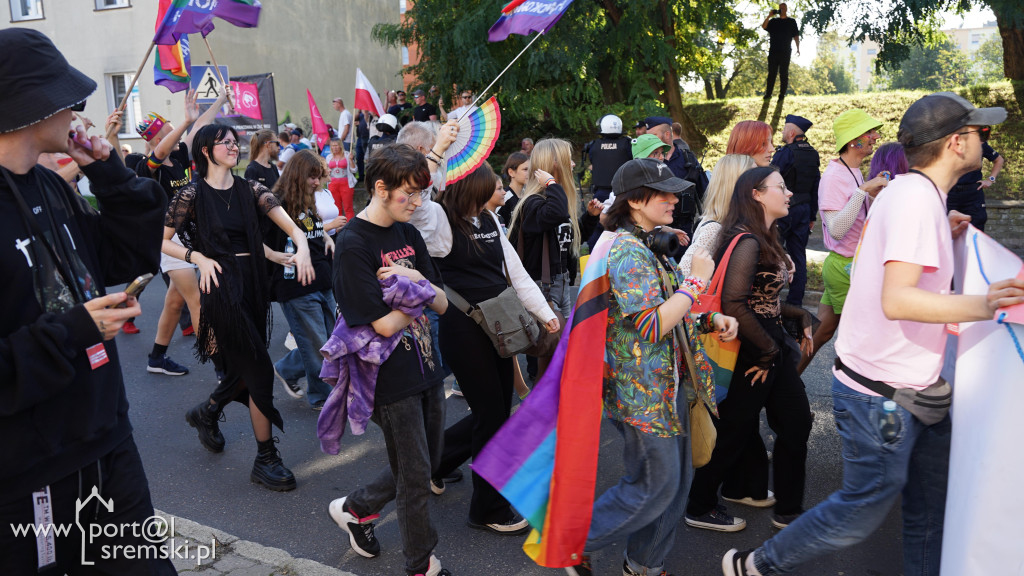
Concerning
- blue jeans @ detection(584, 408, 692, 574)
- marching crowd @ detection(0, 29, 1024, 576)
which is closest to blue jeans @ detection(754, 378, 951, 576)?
marching crowd @ detection(0, 29, 1024, 576)

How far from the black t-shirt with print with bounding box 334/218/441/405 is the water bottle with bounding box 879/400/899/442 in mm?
1788

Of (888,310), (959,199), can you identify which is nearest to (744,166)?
(888,310)

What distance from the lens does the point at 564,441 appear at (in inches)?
123

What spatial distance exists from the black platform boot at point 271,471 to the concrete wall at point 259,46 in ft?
56.0

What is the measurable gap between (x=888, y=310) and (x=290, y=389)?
15.6 feet

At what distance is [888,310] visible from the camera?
8.47 feet

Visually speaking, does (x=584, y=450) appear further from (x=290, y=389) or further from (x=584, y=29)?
(x=584, y=29)

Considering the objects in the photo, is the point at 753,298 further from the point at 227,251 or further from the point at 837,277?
the point at 227,251

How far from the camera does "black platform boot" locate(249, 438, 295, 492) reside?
452cm

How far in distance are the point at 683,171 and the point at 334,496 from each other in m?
4.79

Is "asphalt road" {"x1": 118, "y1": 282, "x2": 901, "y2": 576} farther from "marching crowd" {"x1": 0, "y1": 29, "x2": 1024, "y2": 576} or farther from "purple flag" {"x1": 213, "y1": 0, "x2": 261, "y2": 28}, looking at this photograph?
"purple flag" {"x1": 213, "y1": 0, "x2": 261, "y2": 28}

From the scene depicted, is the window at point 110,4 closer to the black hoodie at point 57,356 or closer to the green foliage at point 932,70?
the black hoodie at point 57,356

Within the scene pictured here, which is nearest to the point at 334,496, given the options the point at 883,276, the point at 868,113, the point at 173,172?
the point at 883,276

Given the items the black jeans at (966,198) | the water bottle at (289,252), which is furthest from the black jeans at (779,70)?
the water bottle at (289,252)
